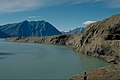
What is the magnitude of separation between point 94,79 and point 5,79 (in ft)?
58.6

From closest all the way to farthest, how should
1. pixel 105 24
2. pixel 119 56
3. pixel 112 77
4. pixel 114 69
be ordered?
pixel 112 77, pixel 114 69, pixel 119 56, pixel 105 24

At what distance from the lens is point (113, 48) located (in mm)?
80062

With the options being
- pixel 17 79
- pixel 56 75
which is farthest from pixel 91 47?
pixel 17 79

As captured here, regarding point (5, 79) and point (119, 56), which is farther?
point (119, 56)

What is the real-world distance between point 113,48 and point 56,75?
122 ft

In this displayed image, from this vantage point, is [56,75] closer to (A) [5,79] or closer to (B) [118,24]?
(A) [5,79]

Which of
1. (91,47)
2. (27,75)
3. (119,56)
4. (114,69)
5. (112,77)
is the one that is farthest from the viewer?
(91,47)

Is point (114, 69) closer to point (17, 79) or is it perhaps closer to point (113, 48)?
point (17, 79)

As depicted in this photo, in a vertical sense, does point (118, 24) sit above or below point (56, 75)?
above

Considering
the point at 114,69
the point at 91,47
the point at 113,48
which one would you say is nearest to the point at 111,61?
the point at 113,48

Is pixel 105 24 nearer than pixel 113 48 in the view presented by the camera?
No

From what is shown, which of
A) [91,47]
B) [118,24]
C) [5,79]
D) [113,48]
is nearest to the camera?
[5,79]

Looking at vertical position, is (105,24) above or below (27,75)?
above

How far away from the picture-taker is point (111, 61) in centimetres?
7338
